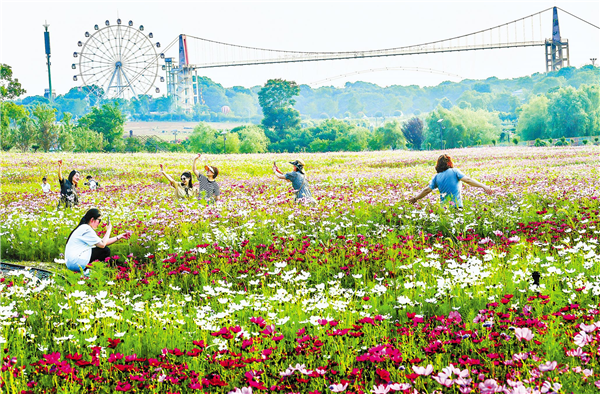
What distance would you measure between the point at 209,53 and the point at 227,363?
16257cm

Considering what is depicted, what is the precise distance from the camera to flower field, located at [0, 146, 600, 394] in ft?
10.7

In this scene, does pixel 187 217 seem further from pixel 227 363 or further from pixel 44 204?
pixel 227 363

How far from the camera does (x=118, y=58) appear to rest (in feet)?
309

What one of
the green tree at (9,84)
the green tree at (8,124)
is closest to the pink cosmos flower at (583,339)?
the green tree at (8,124)

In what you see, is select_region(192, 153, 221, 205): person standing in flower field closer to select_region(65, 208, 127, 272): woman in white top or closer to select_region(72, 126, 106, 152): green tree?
select_region(65, 208, 127, 272): woman in white top

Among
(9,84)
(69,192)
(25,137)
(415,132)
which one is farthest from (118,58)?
(69,192)

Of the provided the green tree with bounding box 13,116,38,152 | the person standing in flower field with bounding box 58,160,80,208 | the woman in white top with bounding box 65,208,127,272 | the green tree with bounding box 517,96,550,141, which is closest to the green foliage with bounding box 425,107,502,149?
the green tree with bounding box 517,96,550,141

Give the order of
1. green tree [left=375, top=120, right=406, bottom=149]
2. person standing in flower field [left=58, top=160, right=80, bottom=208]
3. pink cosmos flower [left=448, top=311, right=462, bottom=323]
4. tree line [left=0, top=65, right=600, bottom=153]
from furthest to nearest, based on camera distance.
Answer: green tree [left=375, top=120, right=406, bottom=149], tree line [left=0, top=65, right=600, bottom=153], person standing in flower field [left=58, top=160, right=80, bottom=208], pink cosmos flower [left=448, top=311, right=462, bottom=323]

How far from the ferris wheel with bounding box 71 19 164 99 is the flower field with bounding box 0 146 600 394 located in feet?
287

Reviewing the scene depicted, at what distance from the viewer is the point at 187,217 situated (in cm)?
947

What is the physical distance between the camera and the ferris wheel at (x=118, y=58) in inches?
3622

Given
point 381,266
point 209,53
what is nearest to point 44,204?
point 381,266

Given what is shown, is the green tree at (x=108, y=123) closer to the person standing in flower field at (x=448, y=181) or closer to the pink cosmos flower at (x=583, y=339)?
the person standing in flower field at (x=448, y=181)

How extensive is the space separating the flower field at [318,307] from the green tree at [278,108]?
7546cm
